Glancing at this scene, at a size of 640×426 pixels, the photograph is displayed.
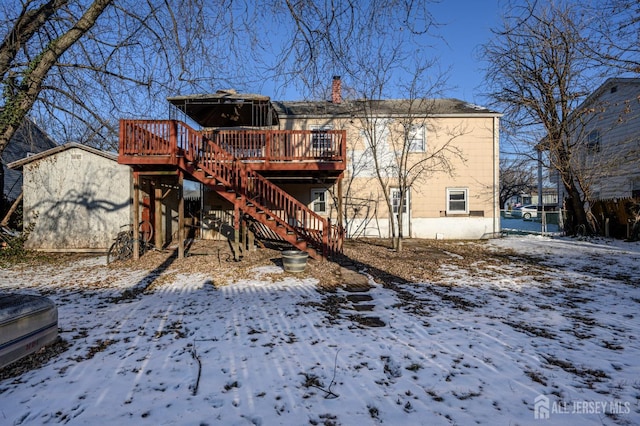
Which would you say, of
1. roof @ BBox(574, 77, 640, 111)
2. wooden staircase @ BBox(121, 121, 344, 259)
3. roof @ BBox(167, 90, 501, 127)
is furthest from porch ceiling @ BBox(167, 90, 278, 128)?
roof @ BBox(574, 77, 640, 111)

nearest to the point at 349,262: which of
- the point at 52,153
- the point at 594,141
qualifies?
the point at 52,153

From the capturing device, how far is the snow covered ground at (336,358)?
2566 mm

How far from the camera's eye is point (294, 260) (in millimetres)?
7715

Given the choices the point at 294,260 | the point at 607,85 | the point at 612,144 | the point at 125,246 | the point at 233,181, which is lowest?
the point at 294,260

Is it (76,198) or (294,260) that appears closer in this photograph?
(294,260)

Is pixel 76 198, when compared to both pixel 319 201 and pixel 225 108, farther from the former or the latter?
pixel 319 201

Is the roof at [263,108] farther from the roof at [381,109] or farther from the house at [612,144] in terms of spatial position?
the house at [612,144]

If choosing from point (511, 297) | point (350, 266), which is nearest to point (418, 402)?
point (511, 297)

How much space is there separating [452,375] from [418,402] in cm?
65

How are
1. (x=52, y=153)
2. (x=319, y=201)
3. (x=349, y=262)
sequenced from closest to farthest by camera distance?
(x=349, y=262) → (x=52, y=153) → (x=319, y=201)

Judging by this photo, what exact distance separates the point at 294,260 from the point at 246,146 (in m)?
4.93

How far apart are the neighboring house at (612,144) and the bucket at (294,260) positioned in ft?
48.0

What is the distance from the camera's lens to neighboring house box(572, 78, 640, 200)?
14.8 m

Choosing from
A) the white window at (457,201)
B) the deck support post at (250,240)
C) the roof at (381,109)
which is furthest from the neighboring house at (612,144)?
the deck support post at (250,240)
